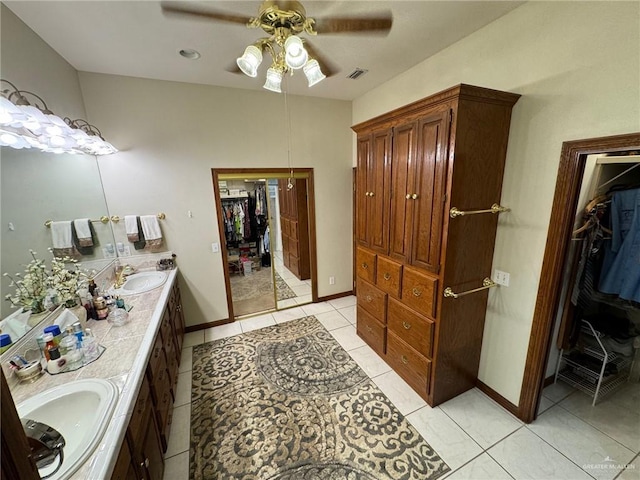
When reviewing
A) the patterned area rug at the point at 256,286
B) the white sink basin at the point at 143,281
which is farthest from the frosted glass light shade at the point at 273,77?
the patterned area rug at the point at 256,286

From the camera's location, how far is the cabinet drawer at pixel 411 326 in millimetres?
2083

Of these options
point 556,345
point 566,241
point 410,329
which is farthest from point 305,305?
point 566,241

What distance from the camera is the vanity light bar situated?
4.43ft

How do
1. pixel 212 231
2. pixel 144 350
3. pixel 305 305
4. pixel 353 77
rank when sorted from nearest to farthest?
pixel 144 350 < pixel 353 77 < pixel 212 231 < pixel 305 305

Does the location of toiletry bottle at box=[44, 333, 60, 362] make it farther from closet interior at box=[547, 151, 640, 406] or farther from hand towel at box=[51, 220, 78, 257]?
closet interior at box=[547, 151, 640, 406]

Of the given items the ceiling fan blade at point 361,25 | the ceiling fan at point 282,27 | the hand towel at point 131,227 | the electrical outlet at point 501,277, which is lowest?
the electrical outlet at point 501,277

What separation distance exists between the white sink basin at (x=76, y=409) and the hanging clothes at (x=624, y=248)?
10.9ft

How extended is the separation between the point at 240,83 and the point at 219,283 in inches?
96.4

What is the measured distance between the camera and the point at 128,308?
6.79 ft

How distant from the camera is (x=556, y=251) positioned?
168cm

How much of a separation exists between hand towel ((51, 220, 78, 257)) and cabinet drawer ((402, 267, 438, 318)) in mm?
2725

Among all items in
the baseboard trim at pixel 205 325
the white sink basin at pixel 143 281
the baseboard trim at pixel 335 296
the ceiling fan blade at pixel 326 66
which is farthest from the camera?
the baseboard trim at pixel 335 296

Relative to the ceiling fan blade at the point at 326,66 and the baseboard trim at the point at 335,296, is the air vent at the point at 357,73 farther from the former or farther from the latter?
the baseboard trim at the point at 335,296

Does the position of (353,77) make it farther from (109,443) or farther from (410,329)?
(109,443)
